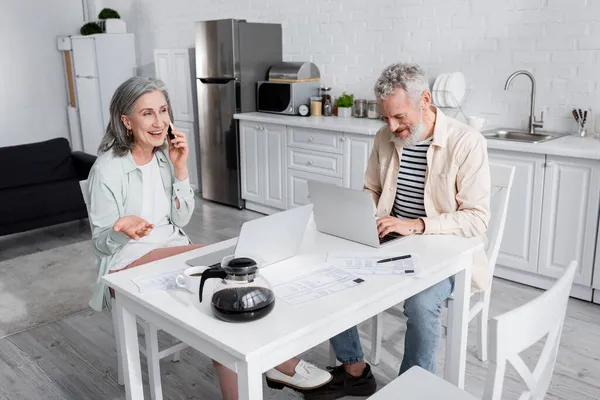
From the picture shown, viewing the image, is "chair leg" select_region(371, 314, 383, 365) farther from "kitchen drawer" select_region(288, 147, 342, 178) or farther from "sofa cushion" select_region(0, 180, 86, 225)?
"sofa cushion" select_region(0, 180, 86, 225)

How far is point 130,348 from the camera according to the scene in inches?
66.1

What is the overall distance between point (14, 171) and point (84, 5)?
3.60m

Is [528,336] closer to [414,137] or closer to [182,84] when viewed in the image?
[414,137]

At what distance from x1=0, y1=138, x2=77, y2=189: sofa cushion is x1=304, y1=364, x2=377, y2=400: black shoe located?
10.5ft

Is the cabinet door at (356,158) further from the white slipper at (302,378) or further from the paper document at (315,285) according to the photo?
the paper document at (315,285)

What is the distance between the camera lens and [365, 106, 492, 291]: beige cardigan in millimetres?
2059

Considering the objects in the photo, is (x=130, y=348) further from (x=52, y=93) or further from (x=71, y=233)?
(x=52, y=93)

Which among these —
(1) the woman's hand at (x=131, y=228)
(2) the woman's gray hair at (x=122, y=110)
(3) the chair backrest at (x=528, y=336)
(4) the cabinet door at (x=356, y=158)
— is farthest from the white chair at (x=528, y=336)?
(4) the cabinet door at (x=356, y=158)

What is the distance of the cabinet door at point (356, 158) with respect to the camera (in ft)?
13.4

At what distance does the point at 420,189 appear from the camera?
2.27 m

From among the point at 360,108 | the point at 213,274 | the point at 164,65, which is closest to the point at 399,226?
the point at 213,274

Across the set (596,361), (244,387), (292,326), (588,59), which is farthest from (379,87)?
(588,59)

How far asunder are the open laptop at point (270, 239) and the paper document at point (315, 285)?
12 centimetres

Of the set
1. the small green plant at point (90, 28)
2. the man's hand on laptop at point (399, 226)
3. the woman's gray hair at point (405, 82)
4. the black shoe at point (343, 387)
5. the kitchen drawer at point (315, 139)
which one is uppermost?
the small green plant at point (90, 28)
